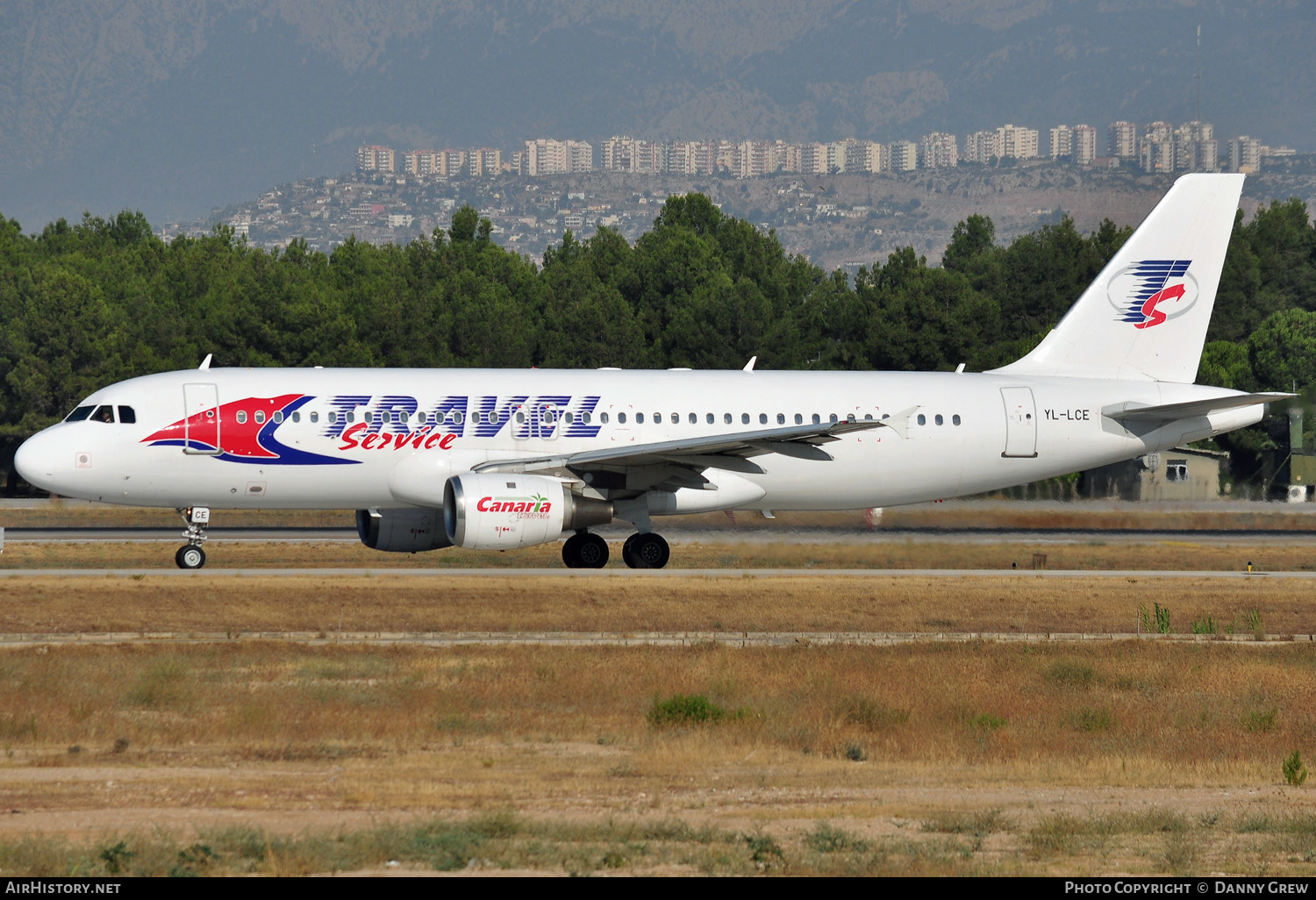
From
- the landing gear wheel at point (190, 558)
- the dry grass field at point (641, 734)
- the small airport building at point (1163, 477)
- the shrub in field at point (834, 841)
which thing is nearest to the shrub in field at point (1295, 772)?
the dry grass field at point (641, 734)

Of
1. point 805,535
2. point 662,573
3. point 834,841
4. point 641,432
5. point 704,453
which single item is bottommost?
point 834,841

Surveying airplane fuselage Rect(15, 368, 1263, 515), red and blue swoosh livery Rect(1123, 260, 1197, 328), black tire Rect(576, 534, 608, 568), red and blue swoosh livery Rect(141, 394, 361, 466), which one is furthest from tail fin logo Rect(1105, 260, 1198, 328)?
red and blue swoosh livery Rect(141, 394, 361, 466)

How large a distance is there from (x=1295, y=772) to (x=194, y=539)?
75.7ft

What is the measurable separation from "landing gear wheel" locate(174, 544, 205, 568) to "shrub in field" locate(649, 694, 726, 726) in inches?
649

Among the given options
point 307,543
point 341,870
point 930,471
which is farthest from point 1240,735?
point 307,543

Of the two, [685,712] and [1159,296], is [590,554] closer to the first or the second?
[1159,296]

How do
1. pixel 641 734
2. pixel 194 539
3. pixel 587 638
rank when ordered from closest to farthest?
pixel 641 734, pixel 587 638, pixel 194 539

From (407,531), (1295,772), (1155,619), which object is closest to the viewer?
(1295,772)

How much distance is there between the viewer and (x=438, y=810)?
12.6 metres

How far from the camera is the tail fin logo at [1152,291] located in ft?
114

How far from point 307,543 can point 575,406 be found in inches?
398

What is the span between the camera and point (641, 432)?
31484 millimetres

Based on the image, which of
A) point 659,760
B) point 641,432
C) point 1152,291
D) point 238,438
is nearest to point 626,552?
point 641,432

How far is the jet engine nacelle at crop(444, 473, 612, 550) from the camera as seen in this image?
27.9m
